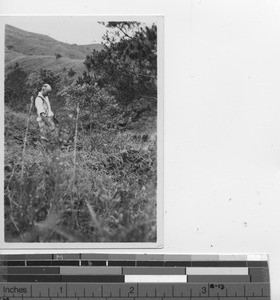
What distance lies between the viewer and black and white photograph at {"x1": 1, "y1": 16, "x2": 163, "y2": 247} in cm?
109

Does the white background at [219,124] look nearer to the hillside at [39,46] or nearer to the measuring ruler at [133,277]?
the measuring ruler at [133,277]

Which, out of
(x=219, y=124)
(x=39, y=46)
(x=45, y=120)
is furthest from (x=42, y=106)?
(x=219, y=124)

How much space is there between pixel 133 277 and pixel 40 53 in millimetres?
545

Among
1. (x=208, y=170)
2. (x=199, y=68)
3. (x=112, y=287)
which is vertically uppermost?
(x=199, y=68)

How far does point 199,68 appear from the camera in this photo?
109cm

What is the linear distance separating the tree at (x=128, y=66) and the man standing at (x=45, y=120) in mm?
111

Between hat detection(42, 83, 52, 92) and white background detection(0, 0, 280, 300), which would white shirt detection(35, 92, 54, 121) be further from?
white background detection(0, 0, 280, 300)

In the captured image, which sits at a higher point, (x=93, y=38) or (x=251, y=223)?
(x=93, y=38)

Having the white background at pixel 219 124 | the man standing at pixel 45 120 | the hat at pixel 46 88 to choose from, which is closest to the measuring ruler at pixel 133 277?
the white background at pixel 219 124

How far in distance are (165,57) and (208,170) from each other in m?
0.27

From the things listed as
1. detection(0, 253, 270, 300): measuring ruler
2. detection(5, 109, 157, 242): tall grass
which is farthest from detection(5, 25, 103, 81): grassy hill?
detection(0, 253, 270, 300): measuring ruler

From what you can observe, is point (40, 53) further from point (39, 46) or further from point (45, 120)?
point (45, 120)

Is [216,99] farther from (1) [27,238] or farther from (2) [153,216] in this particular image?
(1) [27,238]

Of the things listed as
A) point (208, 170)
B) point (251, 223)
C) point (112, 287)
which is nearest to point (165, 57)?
point (208, 170)
